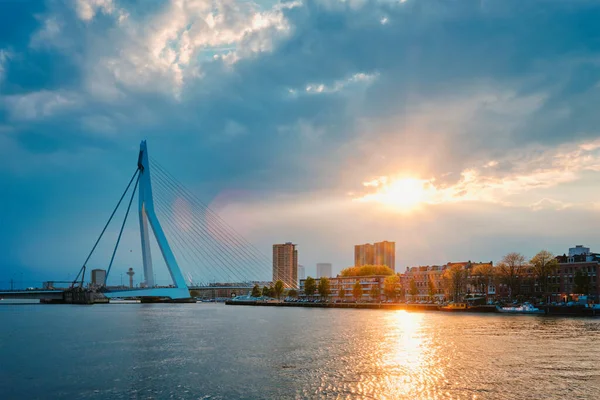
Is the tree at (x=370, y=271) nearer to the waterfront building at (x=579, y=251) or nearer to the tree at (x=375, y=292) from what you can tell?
the tree at (x=375, y=292)

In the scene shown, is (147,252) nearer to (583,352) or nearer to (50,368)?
(50,368)

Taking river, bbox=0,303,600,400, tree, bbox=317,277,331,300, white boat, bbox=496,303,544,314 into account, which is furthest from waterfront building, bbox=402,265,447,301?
river, bbox=0,303,600,400

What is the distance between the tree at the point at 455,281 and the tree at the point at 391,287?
52.1ft

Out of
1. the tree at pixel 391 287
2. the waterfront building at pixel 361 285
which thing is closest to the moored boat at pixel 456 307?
the tree at pixel 391 287

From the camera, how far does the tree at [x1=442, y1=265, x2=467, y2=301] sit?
300ft

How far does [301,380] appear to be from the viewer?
21.9 meters

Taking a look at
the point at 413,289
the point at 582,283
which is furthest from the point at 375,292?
the point at 582,283

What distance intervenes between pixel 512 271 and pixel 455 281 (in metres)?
12.1

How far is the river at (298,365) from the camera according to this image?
20.1 metres

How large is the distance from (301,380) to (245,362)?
18.4 feet

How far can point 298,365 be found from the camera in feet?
84.3

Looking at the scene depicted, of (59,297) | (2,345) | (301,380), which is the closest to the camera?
(301,380)

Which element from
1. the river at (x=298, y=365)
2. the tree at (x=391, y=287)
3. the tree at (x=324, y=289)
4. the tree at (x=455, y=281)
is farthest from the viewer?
the tree at (x=324, y=289)

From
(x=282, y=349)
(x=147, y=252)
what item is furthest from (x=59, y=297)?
(x=282, y=349)
